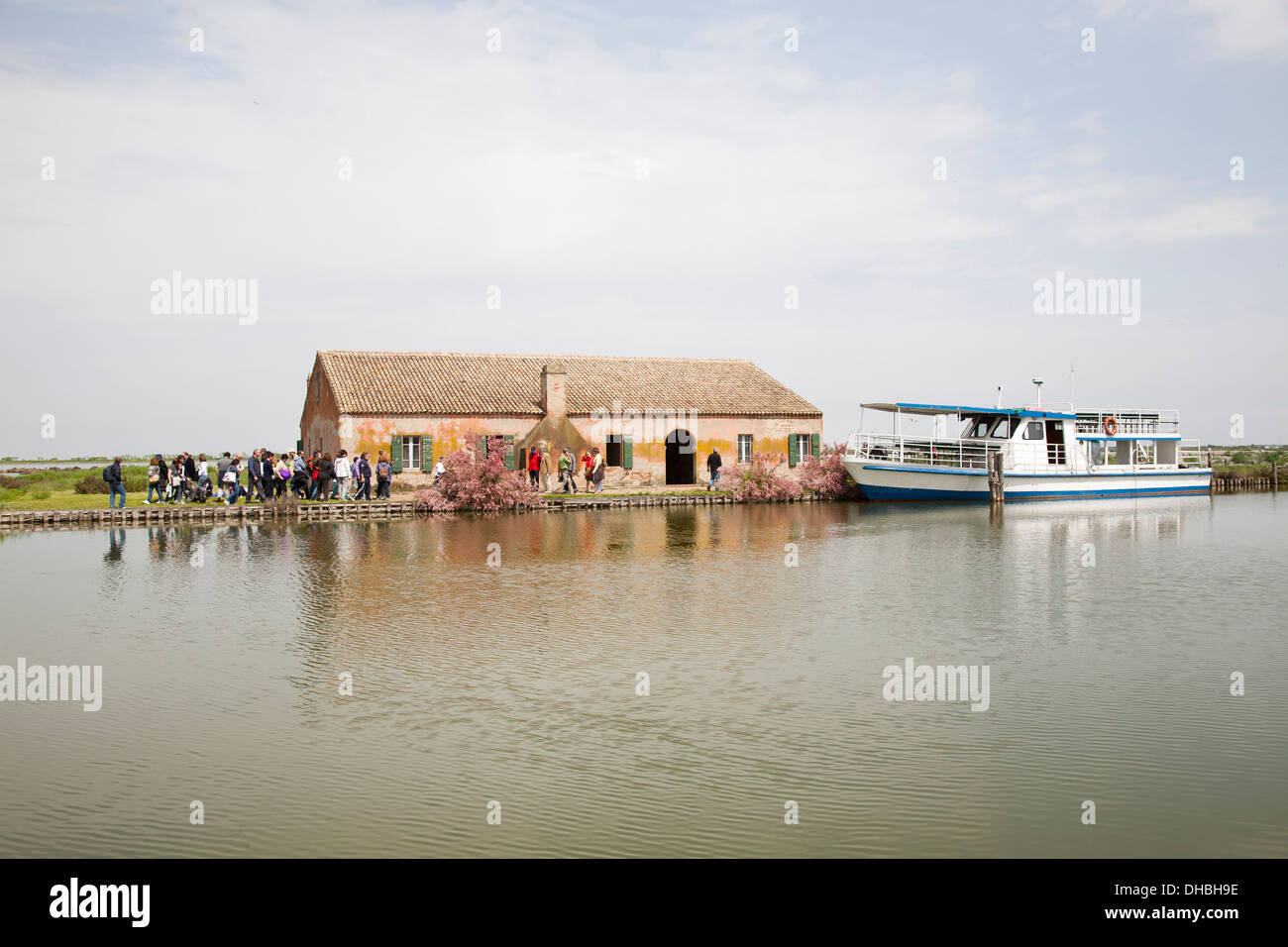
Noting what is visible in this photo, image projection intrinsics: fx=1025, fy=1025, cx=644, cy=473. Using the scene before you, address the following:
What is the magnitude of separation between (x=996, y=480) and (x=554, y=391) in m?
16.0

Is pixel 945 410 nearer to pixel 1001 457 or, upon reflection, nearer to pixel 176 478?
pixel 1001 457

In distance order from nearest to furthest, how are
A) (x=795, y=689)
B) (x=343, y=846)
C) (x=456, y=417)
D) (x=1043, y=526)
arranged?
(x=343, y=846), (x=795, y=689), (x=1043, y=526), (x=456, y=417)

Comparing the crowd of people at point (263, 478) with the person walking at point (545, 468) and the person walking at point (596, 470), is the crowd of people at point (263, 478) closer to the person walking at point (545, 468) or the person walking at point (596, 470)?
the person walking at point (545, 468)

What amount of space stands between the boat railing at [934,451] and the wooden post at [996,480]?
0.53 m

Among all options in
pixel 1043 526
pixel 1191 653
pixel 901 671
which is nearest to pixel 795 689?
pixel 901 671

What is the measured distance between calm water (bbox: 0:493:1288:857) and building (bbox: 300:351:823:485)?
17.4 meters

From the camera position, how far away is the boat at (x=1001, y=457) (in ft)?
120

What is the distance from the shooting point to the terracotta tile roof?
3622 centimetres

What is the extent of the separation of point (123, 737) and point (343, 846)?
11.0 feet

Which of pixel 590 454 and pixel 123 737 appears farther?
pixel 590 454

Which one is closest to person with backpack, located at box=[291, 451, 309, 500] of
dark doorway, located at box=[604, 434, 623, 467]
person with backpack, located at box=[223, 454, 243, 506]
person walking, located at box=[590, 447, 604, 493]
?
person with backpack, located at box=[223, 454, 243, 506]

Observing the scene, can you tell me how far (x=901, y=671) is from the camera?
10.1 metres

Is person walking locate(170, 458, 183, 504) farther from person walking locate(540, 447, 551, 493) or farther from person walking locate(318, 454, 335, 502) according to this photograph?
person walking locate(540, 447, 551, 493)
